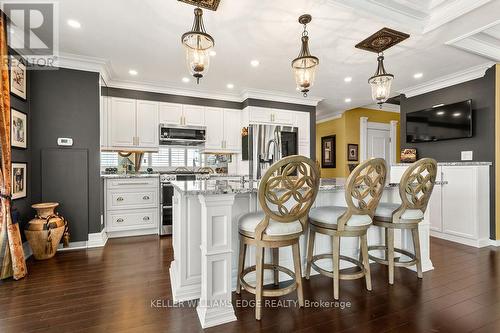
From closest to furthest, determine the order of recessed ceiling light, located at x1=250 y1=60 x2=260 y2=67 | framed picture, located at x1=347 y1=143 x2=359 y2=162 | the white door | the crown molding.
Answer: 1. recessed ceiling light, located at x1=250 y1=60 x2=260 y2=67
2. the crown molding
3. framed picture, located at x1=347 y1=143 x2=359 y2=162
4. the white door

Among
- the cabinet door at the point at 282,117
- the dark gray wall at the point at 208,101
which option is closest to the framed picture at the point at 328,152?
the dark gray wall at the point at 208,101

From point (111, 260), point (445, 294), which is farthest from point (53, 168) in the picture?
point (445, 294)

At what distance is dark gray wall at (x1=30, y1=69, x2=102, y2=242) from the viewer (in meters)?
3.07

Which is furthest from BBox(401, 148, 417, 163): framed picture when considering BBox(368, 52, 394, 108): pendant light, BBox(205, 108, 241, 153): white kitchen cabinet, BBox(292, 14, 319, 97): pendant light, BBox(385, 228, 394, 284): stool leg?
BBox(292, 14, 319, 97): pendant light

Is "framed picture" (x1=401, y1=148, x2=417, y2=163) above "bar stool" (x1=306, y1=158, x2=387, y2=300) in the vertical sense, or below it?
above

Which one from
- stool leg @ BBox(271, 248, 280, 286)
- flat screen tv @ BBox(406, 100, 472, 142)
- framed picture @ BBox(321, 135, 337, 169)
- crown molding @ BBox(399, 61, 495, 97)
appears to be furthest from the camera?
framed picture @ BBox(321, 135, 337, 169)

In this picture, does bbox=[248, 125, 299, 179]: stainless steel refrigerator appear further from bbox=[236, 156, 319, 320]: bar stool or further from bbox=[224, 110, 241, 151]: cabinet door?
bbox=[236, 156, 319, 320]: bar stool

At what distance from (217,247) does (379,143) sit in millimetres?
6032

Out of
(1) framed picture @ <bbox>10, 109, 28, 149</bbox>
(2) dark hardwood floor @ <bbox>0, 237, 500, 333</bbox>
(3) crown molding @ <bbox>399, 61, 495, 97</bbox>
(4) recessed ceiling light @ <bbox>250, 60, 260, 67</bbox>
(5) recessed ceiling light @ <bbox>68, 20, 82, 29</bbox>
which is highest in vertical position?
(5) recessed ceiling light @ <bbox>68, 20, 82, 29</bbox>

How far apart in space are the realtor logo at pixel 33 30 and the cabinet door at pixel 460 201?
17.1 ft

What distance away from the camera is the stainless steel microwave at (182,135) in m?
4.30

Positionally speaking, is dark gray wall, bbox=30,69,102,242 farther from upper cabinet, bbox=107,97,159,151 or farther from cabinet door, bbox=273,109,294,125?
cabinet door, bbox=273,109,294,125

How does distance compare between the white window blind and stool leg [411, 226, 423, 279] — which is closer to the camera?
stool leg [411, 226, 423, 279]

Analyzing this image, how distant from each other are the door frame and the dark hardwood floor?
3.70 meters
